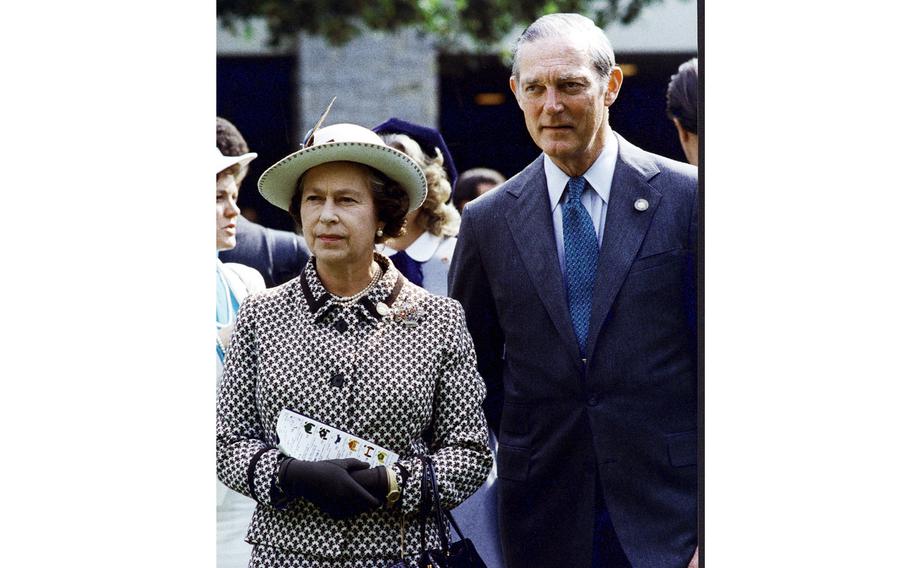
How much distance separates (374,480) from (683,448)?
1171 mm

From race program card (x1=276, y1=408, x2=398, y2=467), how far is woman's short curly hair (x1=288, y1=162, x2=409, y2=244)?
21.3 inches

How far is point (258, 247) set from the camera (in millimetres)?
3908

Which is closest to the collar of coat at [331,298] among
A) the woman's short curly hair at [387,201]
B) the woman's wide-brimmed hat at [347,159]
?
the woman's short curly hair at [387,201]

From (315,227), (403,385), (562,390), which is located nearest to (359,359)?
(403,385)

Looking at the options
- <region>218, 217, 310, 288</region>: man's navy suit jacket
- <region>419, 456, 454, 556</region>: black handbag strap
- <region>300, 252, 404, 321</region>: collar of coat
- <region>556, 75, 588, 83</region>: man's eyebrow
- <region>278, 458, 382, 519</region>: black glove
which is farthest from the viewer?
<region>218, 217, 310, 288</region>: man's navy suit jacket

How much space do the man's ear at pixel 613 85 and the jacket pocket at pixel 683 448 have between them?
1.05 m

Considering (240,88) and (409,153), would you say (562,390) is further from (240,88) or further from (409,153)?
(240,88)

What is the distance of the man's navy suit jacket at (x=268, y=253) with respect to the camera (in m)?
3.85

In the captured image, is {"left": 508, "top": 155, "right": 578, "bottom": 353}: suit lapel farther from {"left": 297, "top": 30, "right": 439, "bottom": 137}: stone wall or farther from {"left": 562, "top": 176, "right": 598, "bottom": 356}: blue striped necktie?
{"left": 297, "top": 30, "right": 439, "bottom": 137}: stone wall

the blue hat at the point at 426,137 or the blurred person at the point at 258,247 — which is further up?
the blue hat at the point at 426,137

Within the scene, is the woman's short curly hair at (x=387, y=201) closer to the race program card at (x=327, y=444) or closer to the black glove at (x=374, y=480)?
the race program card at (x=327, y=444)

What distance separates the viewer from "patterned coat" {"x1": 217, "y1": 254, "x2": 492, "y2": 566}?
325 centimetres

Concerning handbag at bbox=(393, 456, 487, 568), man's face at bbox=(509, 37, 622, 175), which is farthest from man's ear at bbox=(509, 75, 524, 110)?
handbag at bbox=(393, 456, 487, 568)

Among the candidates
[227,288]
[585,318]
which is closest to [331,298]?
[227,288]
